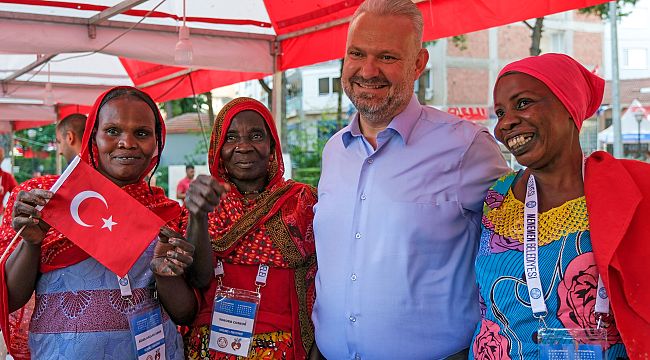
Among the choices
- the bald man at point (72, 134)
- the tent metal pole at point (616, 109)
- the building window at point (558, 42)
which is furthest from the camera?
the building window at point (558, 42)

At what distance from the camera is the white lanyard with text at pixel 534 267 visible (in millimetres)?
1924

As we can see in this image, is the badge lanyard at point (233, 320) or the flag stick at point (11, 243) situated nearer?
the flag stick at point (11, 243)

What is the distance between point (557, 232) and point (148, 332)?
1.49m

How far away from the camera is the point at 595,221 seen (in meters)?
1.97

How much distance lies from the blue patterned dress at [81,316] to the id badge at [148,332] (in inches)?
2.4

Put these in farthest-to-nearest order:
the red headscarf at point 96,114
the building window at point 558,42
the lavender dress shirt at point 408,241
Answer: the building window at point 558,42
the red headscarf at point 96,114
the lavender dress shirt at point 408,241

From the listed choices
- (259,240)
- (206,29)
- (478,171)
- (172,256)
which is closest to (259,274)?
(259,240)

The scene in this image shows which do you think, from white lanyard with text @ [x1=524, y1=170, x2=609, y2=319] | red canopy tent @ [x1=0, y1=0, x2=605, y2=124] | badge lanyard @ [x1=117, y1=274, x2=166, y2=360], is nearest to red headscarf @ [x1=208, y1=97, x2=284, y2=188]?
badge lanyard @ [x1=117, y1=274, x2=166, y2=360]

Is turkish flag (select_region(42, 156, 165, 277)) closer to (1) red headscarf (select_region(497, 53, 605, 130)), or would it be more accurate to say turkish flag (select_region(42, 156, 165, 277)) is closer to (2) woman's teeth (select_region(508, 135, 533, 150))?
(2) woman's teeth (select_region(508, 135, 533, 150))

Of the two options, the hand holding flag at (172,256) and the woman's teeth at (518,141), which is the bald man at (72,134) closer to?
the hand holding flag at (172,256)

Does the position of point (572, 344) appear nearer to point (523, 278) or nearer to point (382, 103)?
point (523, 278)

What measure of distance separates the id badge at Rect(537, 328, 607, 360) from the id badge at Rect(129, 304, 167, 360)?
54.4 inches

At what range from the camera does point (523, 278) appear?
2059mm

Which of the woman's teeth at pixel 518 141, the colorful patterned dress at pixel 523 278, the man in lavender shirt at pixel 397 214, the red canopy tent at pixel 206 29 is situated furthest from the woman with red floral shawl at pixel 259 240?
the red canopy tent at pixel 206 29
